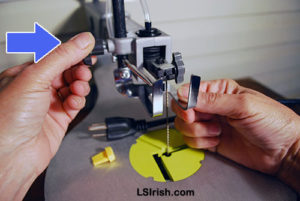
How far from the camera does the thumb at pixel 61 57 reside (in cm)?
52

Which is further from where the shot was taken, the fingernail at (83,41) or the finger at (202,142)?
the finger at (202,142)

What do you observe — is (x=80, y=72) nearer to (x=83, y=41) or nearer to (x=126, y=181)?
(x=83, y=41)

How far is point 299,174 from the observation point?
55 centimetres

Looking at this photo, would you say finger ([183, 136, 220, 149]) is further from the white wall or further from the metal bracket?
the white wall

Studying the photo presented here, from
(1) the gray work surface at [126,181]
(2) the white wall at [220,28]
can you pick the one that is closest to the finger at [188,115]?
(1) the gray work surface at [126,181]

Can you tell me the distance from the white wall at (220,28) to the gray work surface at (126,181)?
0.53m

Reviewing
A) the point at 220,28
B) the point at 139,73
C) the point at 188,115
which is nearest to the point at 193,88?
the point at 139,73

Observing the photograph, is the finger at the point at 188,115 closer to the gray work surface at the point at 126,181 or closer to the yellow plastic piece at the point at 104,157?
the gray work surface at the point at 126,181

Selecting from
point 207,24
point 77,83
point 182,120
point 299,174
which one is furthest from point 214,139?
point 207,24

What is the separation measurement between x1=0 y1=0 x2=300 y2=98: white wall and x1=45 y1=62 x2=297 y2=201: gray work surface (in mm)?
535

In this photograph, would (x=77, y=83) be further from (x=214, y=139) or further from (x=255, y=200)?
(x=255, y=200)

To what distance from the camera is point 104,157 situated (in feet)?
2.00

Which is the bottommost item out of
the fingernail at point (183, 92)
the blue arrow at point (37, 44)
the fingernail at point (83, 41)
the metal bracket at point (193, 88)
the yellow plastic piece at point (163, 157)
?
the yellow plastic piece at point (163, 157)

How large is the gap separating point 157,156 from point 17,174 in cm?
34
